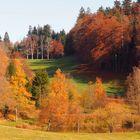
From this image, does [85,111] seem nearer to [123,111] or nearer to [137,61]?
[123,111]

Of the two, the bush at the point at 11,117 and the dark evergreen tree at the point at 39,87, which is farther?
the dark evergreen tree at the point at 39,87

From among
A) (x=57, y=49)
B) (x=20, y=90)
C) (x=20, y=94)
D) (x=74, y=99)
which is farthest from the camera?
(x=57, y=49)

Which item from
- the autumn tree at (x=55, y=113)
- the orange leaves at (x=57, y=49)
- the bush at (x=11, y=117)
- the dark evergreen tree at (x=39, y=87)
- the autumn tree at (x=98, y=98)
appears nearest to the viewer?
the autumn tree at (x=55, y=113)

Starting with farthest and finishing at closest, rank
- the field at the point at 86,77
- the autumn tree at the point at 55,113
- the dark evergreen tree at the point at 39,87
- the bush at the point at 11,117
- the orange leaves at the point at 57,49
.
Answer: the orange leaves at the point at 57,49, the field at the point at 86,77, the dark evergreen tree at the point at 39,87, the bush at the point at 11,117, the autumn tree at the point at 55,113

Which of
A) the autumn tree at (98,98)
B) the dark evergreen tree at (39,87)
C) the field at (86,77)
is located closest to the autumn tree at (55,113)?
the autumn tree at (98,98)

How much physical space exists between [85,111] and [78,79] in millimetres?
38565

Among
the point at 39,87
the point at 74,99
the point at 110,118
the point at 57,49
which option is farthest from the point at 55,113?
the point at 57,49

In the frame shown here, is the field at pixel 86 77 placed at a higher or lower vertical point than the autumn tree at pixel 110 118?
higher

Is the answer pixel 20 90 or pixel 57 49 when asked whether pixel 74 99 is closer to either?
pixel 20 90

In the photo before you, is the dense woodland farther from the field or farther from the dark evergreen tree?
the field

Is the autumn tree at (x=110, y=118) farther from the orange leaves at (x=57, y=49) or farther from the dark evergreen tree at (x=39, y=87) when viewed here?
the orange leaves at (x=57, y=49)

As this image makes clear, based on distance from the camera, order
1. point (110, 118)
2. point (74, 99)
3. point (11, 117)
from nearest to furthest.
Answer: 1. point (110, 118)
2. point (74, 99)
3. point (11, 117)

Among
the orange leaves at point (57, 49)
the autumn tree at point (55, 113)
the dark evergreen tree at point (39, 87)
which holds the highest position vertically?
the orange leaves at point (57, 49)

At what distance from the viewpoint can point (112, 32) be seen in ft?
389
